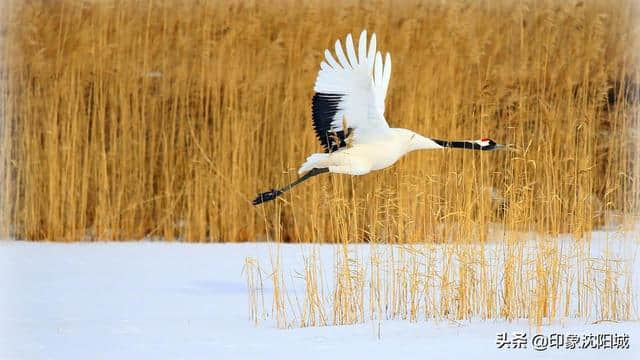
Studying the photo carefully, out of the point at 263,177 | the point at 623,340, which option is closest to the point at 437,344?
the point at 623,340

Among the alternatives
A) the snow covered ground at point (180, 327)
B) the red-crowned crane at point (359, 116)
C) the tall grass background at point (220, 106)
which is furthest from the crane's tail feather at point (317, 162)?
the tall grass background at point (220, 106)

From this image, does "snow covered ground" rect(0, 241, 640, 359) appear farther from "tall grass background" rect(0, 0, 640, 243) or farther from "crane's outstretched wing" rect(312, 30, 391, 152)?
"tall grass background" rect(0, 0, 640, 243)

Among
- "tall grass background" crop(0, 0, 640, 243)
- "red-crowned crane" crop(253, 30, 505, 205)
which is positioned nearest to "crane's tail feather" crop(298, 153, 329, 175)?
"red-crowned crane" crop(253, 30, 505, 205)

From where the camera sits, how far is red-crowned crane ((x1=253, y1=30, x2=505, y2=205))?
4.80 m

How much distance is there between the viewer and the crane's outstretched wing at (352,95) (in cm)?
478

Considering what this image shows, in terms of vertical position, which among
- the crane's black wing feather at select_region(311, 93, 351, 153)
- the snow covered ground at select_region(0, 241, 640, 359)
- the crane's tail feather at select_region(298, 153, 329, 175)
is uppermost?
the crane's black wing feather at select_region(311, 93, 351, 153)

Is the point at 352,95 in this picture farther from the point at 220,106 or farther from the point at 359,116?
the point at 220,106

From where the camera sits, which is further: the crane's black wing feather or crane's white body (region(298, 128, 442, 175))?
the crane's black wing feather

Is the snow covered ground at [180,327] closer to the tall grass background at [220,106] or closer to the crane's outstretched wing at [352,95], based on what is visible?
the crane's outstretched wing at [352,95]

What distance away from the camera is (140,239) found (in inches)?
285

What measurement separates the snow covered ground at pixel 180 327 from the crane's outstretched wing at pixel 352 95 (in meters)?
0.77

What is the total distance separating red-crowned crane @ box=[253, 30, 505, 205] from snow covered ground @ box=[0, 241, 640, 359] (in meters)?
0.61

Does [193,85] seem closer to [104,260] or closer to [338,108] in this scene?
[104,260]

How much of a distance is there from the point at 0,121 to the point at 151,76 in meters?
1.12
